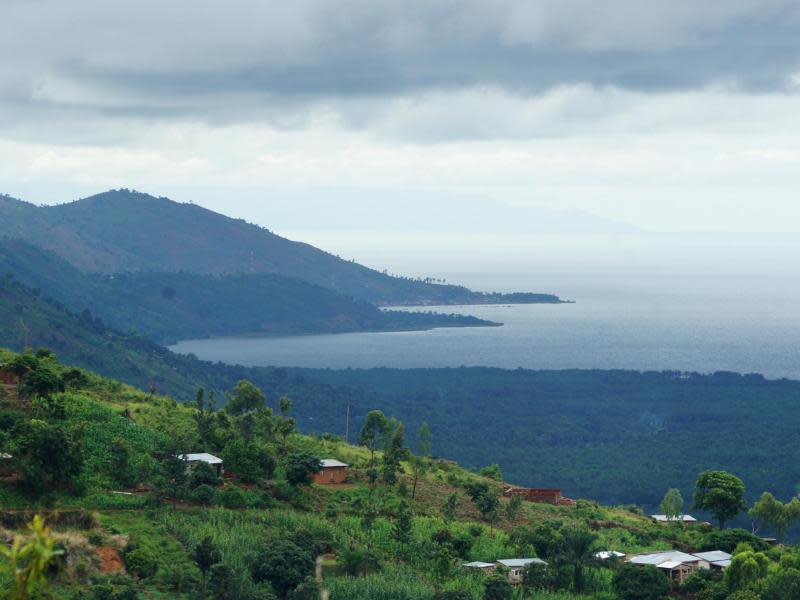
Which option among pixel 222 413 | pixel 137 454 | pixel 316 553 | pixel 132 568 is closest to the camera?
pixel 132 568

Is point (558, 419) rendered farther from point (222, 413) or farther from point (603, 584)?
point (603, 584)

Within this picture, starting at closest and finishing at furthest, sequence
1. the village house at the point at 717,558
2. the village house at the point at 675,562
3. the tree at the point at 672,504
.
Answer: the village house at the point at 675,562 → the village house at the point at 717,558 → the tree at the point at 672,504

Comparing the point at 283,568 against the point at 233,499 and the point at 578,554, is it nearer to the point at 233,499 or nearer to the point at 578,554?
the point at 233,499

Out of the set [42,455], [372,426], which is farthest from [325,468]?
[42,455]

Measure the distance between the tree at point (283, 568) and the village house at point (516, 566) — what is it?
9.52m

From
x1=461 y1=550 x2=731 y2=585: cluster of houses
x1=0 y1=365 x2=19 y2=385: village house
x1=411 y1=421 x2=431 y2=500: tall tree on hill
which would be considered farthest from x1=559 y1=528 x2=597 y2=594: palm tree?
x1=0 y1=365 x2=19 y2=385: village house

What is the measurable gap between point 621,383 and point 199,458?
13159 cm

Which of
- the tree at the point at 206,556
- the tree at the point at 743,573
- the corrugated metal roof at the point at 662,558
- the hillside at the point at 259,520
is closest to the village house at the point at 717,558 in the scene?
the corrugated metal roof at the point at 662,558

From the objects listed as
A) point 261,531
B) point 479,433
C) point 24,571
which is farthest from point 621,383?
point 24,571

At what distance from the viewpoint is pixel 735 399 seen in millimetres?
159625

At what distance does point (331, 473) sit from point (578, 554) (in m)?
15.2

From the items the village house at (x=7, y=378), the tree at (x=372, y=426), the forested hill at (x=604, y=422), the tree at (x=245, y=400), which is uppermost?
the village house at (x=7, y=378)

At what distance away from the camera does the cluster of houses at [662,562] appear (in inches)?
2094

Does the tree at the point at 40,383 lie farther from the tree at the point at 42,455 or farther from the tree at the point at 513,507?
the tree at the point at 513,507
